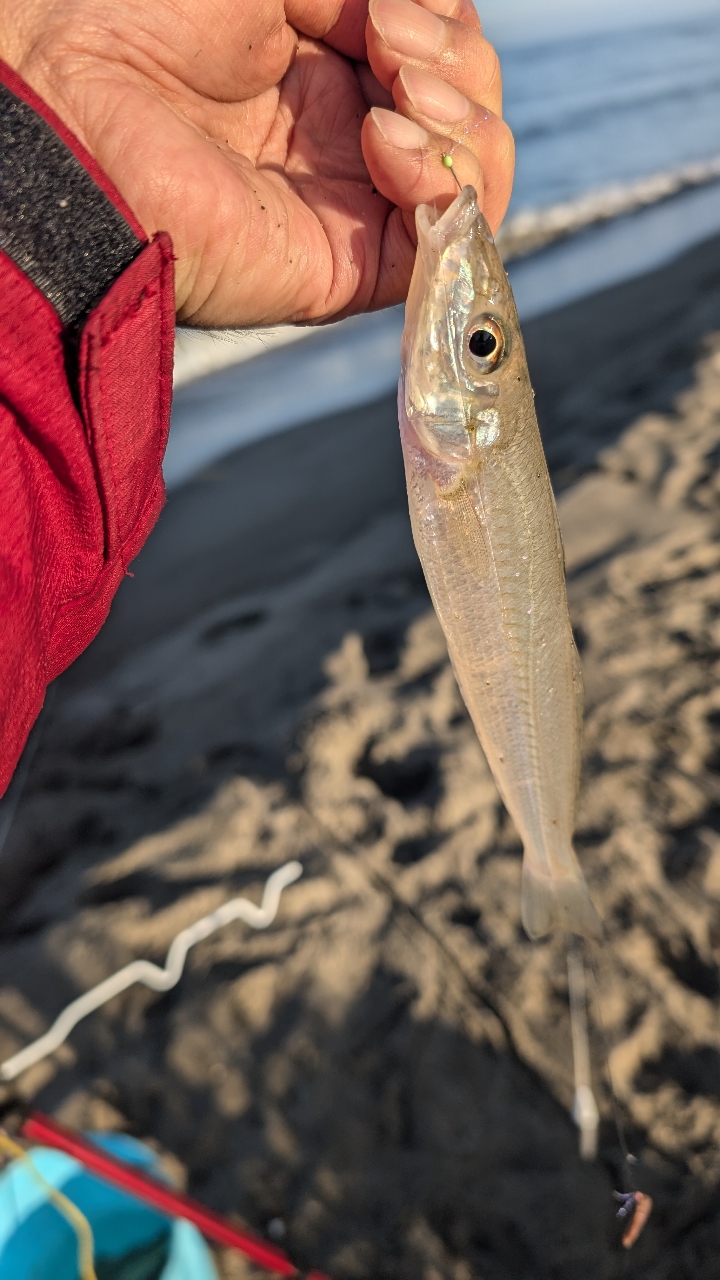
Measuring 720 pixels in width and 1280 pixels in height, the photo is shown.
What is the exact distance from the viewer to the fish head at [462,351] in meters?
2.19

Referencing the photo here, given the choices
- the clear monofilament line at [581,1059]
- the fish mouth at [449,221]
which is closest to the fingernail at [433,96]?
the fish mouth at [449,221]

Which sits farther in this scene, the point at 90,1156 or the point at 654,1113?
the point at 654,1113

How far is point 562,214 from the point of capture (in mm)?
15867

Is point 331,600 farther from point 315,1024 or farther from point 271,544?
point 315,1024

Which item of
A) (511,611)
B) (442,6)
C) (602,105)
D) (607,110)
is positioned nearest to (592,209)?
(607,110)

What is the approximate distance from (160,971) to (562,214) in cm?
1560

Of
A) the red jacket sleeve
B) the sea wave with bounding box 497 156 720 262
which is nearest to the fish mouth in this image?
the red jacket sleeve

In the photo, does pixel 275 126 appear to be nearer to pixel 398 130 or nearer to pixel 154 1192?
pixel 398 130

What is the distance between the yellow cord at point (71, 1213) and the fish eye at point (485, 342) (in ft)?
9.27

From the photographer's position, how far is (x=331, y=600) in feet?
20.2

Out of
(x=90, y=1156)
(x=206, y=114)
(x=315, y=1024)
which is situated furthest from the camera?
(x=315, y=1024)

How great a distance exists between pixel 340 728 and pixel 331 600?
4.88 ft

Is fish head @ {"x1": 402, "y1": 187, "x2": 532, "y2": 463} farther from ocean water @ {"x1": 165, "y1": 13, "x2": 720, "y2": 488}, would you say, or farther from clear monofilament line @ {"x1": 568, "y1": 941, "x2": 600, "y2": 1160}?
clear monofilament line @ {"x1": 568, "y1": 941, "x2": 600, "y2": 1160}

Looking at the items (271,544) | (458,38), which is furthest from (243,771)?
(458,38)
